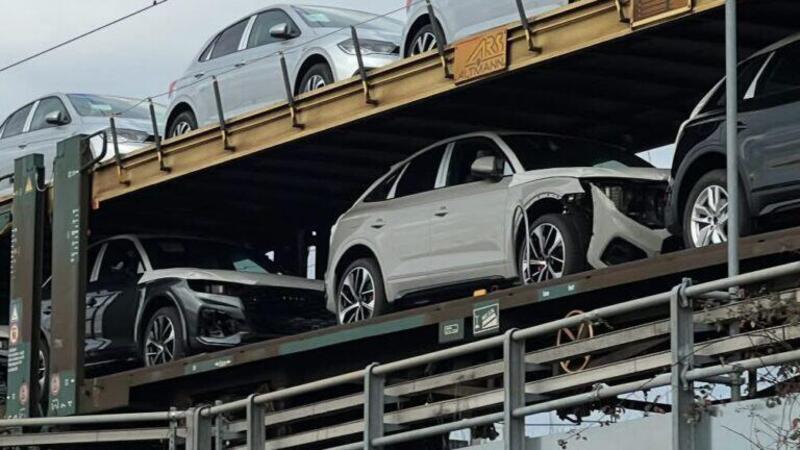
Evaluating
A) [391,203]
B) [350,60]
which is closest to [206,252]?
[350,60]

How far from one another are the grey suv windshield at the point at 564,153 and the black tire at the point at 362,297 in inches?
63.1

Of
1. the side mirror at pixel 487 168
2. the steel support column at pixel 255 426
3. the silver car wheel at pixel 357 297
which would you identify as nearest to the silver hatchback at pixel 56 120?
the silver car wheel at pixel 357 297

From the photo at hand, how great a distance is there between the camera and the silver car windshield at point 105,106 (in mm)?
22688

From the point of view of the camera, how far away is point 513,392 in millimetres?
11016

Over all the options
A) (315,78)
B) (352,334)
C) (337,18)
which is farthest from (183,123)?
(352,334)

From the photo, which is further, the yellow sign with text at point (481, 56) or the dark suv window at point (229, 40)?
the dark suv window at point (229, 40)

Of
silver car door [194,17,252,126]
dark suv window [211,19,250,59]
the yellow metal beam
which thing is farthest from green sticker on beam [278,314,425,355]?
dark suv window [211,19,250,59]

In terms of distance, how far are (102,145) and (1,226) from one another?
1.49m

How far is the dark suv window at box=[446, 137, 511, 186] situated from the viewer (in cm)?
1525

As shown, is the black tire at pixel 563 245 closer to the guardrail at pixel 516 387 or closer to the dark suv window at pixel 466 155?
A: the dark suv window at pixel 466 155

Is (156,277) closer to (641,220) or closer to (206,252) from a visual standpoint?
(206,252)

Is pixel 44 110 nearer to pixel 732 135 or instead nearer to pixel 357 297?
pixel 357 297

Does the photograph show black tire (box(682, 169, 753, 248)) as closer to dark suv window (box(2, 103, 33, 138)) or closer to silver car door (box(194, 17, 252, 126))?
silver car door (box(194, 17, 252, 126))

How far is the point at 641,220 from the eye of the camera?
1390 cm
